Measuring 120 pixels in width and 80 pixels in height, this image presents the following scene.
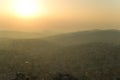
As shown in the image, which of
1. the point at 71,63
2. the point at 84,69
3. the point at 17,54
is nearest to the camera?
the point at 84,69

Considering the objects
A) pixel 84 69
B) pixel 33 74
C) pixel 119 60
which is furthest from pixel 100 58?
pixel 33 74

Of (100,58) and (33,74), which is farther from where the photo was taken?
(100,58)

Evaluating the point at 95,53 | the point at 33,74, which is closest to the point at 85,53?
the point at 95,53

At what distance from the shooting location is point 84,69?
39781mm

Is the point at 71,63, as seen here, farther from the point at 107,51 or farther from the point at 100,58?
the point at 107,51

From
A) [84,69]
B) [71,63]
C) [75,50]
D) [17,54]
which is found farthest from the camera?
[75,50]

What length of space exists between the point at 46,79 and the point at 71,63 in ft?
31.2

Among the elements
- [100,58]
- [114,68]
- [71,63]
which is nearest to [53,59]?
[71,63]

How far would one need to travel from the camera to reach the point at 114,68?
40094 mm

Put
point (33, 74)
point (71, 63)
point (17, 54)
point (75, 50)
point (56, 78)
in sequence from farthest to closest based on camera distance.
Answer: point (75, 50)
point (17, 54)
point (71, 63)
point (33, 74)
point (56, 78)

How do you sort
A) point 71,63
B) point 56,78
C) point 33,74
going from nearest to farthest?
point 56,78 < point 33,74 < point 71,63

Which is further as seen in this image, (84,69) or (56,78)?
(84,69)

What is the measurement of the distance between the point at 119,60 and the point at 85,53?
6.64 m

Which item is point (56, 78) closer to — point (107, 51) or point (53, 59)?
point (53, 59)
